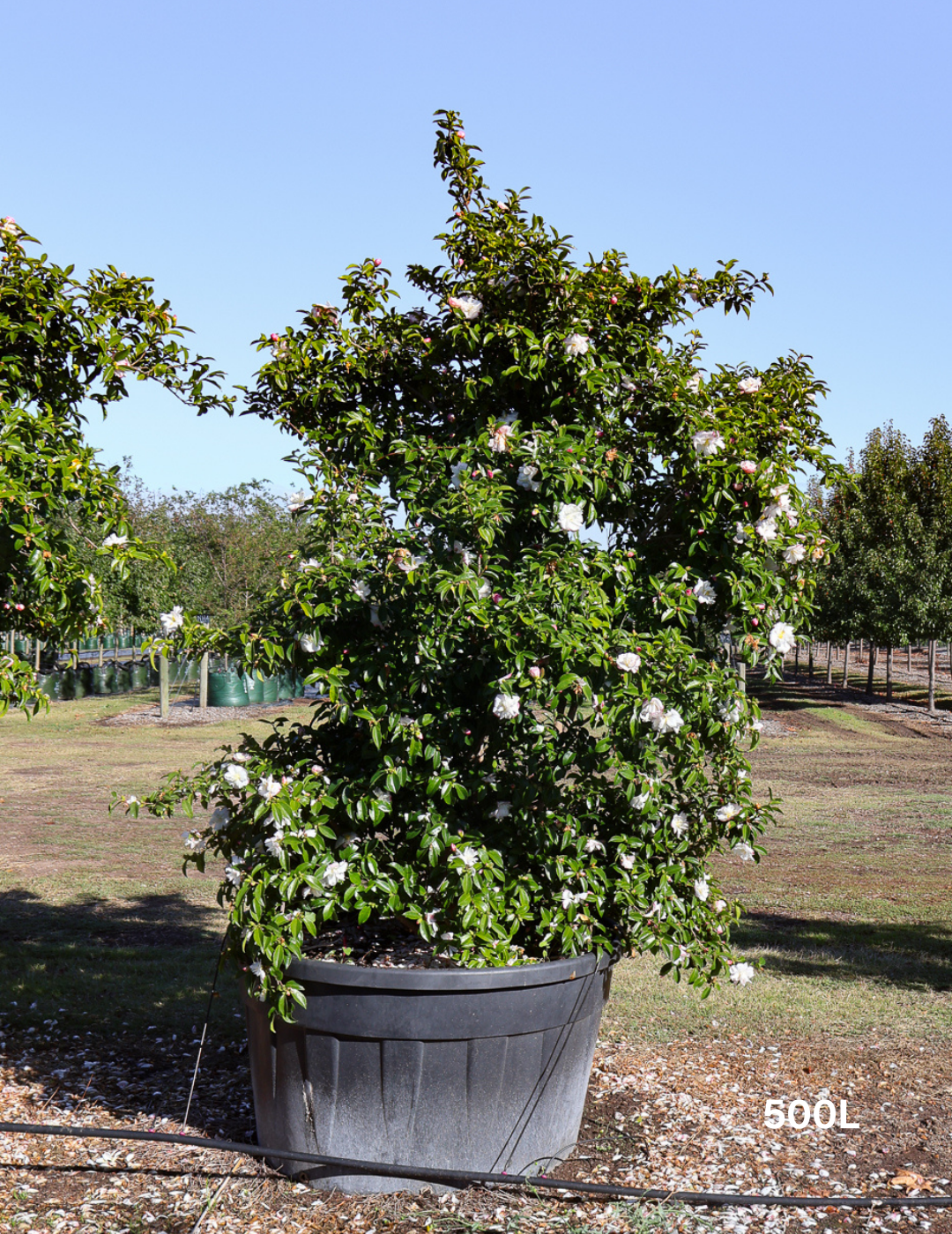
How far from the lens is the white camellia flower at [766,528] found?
3.22m

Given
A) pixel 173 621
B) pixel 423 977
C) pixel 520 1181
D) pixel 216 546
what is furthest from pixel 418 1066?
pixel 216 546

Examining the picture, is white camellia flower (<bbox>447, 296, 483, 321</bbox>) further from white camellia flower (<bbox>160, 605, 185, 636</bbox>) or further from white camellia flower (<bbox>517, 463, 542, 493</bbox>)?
white camellia flower (<bbox>160, 605, 185, 636</bbox>)

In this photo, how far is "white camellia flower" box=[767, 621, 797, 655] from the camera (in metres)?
3.22

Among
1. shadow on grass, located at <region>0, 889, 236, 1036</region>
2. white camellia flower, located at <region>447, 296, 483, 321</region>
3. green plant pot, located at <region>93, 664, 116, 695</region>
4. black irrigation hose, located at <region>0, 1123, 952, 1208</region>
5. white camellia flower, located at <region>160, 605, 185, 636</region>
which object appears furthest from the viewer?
green plant pot, located at <region>93, 664, 116, 695</region>

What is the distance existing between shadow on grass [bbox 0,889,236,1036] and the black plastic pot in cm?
160

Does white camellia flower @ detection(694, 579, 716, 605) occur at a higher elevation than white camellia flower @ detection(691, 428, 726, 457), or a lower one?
lower

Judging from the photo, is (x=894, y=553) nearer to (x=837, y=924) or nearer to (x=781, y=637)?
(x=837, y=924)

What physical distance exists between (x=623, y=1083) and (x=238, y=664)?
235 centimetres

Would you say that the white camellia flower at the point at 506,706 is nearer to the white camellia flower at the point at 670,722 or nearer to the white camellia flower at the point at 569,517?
the white camellia flower at the point at 670,722

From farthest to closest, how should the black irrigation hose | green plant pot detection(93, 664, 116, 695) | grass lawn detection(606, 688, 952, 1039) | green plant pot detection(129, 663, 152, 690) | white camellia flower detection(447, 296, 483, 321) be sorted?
green plant pot detection(129, 663, 152, 690) < green plant pot detection(93, 664, 116, 695) < grass lawn detection(606, 688, 952, 1039) < white camellia flower detection(447, 296, 483, 321) < the black irrigation hose

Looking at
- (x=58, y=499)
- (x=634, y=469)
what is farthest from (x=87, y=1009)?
(x=634, y=469)

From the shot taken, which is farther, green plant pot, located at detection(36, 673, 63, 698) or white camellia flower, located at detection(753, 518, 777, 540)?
→ green plant pot, located at detection(36, 673, 63, 698)

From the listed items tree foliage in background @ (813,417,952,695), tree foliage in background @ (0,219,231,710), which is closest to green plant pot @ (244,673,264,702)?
tree foliage in background @ (813,417,952,695)

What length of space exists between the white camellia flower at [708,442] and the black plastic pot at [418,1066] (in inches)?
66.8
